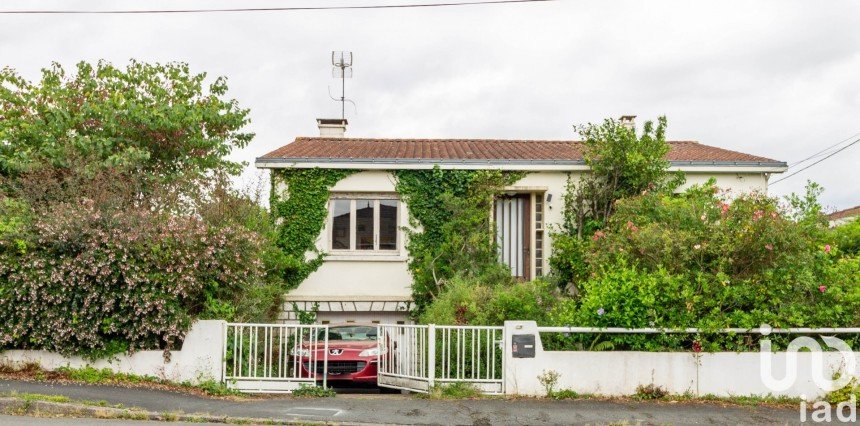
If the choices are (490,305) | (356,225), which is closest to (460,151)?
(356,225)

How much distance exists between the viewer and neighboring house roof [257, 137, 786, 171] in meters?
16.8

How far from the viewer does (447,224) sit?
1661 cm

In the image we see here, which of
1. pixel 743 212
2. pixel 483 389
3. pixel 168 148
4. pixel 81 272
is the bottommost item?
pixel 483 389

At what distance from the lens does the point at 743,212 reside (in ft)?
39.7

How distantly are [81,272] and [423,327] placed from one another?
5318mm

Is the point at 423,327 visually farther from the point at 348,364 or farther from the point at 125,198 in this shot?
the point at 125,198

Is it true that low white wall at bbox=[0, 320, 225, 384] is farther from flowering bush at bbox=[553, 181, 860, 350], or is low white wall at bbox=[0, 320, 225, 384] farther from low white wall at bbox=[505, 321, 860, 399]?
flowering bush at bbox=[553, 181, 860, 350]

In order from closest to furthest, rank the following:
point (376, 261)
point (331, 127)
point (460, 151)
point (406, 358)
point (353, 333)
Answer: point (406, 358)
point (353, 333)
point (376, 261)
point (460, 151)
point (331, 127)

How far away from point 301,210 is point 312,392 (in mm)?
5982

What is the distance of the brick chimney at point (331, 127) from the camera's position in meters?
21.2

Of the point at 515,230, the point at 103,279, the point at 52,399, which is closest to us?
the point at 52,399

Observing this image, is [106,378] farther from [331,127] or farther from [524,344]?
[331,127]

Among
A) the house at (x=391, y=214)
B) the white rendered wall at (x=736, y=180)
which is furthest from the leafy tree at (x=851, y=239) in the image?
the house at (x=391, y=214)

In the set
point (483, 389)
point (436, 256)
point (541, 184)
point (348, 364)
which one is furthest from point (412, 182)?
point (483, 389)
